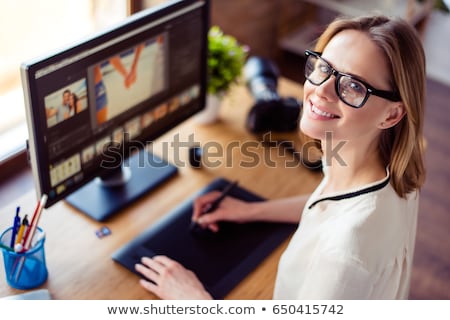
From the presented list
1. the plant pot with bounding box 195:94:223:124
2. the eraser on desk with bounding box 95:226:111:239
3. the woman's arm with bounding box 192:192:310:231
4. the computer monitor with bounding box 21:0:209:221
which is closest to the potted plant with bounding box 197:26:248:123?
the plant pot with bounding box 195:94:223:124

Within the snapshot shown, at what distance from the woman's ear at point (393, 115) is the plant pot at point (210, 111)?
73 cm

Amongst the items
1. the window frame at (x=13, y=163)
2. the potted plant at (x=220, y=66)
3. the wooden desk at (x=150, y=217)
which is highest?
the potted plant at (x=220, y=66)

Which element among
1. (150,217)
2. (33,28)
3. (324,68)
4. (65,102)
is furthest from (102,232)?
(33,28)

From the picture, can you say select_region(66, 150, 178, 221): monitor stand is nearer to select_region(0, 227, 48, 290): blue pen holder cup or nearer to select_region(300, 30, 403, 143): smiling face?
select_region(0, 227, 48, 290): blue pen holder cup

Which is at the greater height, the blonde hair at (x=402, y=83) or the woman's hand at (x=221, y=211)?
the blonde hair at (x=402, y=83)

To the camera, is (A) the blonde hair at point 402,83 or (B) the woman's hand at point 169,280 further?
(B) the woman's hand at point 169,280

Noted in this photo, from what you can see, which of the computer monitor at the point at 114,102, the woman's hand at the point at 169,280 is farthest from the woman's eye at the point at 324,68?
the woman's hand at the point at 169,280

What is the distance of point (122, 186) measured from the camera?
1618 mm

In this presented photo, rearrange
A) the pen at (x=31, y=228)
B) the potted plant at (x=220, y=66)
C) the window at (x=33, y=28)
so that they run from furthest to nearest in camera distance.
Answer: the window at (x=33, y=28) < the potted plant at (x=220, y=66) < the pen at (x=31, y=228)

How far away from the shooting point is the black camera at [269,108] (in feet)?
6.02

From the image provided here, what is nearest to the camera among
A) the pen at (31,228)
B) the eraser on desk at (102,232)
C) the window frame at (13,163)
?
the pen at (31,228)

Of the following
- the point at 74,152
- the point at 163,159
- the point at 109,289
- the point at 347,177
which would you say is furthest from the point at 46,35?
the point at 347,177

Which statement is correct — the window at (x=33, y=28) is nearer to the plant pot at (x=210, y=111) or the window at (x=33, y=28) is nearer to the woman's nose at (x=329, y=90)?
the plant pot at (x=210, y=111)

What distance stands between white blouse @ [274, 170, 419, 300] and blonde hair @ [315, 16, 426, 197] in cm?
5
